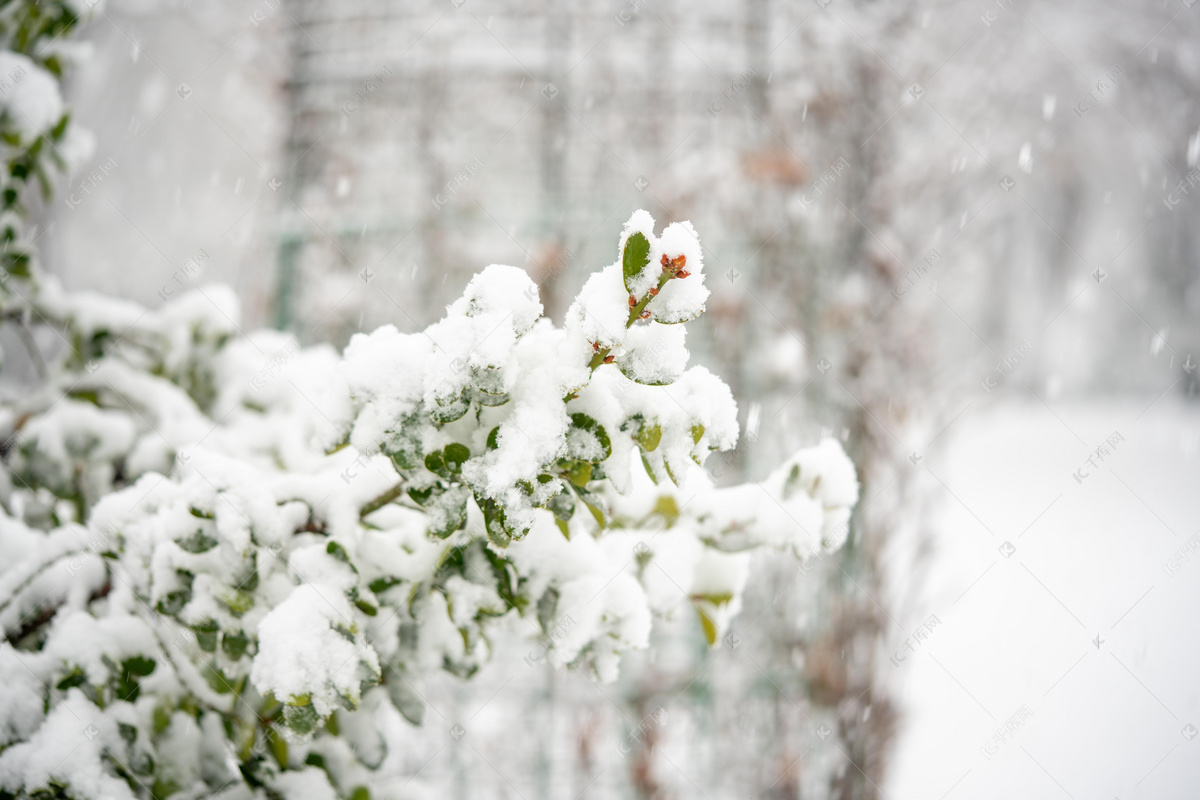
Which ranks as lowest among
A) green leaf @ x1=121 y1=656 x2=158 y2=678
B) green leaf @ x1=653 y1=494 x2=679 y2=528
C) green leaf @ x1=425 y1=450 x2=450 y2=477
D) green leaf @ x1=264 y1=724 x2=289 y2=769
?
green leaf @ x1=264 y1=724 x2=289 y2=769

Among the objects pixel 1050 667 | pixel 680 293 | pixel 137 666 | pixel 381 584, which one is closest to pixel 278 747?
pixel 137 666

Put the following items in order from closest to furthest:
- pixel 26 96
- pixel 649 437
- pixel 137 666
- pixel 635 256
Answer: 1. pixel 635 256
2. pixel 649 437
3. pixel 137 666
4. pixel 26 96

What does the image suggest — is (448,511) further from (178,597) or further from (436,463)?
(178,597)

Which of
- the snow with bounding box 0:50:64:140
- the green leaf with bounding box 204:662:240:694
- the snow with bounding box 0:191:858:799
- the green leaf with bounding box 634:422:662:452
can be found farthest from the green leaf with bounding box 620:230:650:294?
the snow with bounding box 0:50:64:140

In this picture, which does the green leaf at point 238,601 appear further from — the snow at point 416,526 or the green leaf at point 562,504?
the green leaf at point 562,504

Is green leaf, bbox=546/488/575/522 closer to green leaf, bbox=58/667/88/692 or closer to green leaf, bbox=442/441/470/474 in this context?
green leaf, bbox=442/441/470/474

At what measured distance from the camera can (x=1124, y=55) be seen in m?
3.93

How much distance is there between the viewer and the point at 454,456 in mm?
861

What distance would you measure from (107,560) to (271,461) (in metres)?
0.37

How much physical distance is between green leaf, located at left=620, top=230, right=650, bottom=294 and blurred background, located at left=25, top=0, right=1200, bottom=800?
143 centimetres

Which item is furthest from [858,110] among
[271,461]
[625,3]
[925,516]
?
[271,461]

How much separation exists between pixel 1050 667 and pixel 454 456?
4.41m

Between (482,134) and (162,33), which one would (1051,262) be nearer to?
(482,134)

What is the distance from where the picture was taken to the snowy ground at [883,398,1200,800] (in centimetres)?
334
